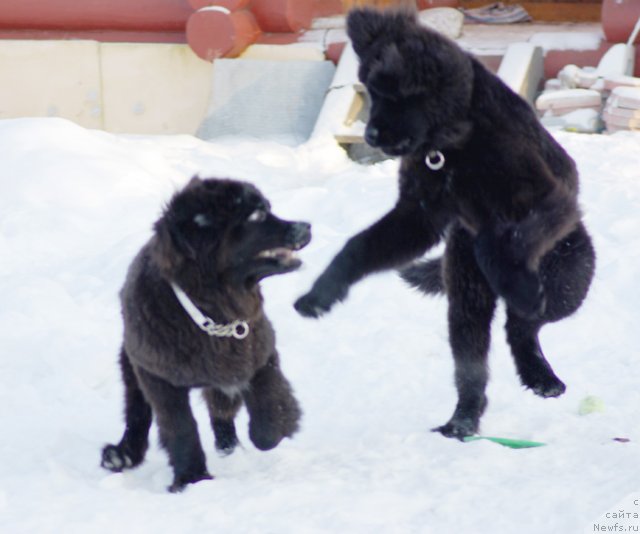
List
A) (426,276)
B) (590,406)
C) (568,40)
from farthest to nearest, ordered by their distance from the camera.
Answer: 1. (568,40)
2. (426,276)
3. (590,406)

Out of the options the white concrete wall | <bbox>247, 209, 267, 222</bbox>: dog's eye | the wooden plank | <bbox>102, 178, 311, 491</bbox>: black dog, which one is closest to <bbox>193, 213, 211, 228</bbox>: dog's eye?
<bbox>102, 178, 311, 491</bbox>: black dog

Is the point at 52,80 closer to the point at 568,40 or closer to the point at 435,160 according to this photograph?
the point at 568,40

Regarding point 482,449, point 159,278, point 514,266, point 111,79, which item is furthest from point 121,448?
point 111,79

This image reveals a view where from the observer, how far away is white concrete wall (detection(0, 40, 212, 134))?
10266 millimetres

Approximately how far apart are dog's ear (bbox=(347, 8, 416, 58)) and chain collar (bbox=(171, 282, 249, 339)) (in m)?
1.06

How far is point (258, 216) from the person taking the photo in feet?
12.6

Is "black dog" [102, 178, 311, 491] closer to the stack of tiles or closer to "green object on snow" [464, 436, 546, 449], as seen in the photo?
"green object on snow" [464, 436, 546, 449]

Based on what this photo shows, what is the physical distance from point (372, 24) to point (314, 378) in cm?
Result: 192

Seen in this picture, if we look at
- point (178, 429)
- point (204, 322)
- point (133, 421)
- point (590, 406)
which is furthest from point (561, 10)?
point (178, 429)

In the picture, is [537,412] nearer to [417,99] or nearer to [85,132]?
[417,99]

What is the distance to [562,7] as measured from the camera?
11.9m

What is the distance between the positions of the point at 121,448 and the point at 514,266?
64.5 inches

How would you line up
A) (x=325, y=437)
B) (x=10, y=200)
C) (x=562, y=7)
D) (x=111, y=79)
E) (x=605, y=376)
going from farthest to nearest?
(x=562, y=7) → (x=111, y=79) → (x=10, y=200) → (x=605, y=376) → (x=325, y=437)

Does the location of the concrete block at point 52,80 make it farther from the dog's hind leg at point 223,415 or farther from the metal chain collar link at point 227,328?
the metal chain collar link at point 227,328
